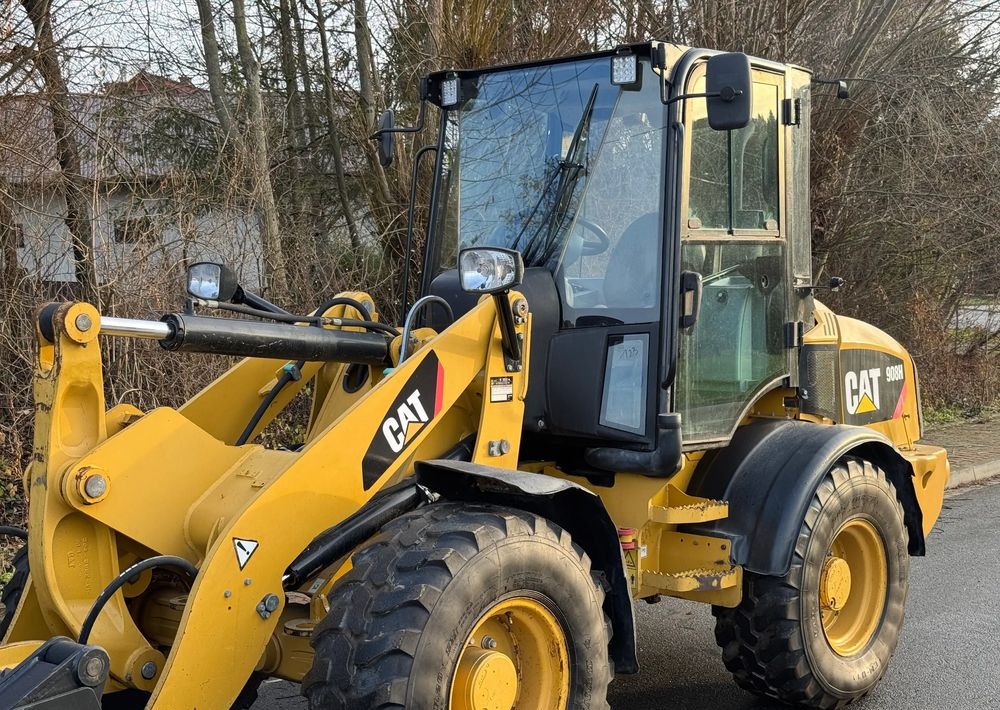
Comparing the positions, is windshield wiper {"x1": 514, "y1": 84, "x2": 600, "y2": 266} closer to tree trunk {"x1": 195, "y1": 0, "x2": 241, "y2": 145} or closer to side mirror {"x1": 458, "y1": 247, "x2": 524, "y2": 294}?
side mirror {"x1": 458, "y1": 247, "x2": 524, "y2": 294}

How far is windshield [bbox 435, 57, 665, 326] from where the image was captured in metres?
4.15

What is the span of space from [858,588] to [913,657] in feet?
2.07

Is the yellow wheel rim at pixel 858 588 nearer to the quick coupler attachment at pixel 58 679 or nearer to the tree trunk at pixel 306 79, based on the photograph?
the quick coupler attachment at pixel 58 679

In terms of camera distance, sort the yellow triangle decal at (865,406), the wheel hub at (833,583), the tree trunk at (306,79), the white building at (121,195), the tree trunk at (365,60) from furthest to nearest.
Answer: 1. the tree trunk at (306,79)
2. the tree trunk at (365,60)
3. the white building at (121,195)
4. the yellow triangle decal at (865,406)
5. the wheel hub at (833,583)

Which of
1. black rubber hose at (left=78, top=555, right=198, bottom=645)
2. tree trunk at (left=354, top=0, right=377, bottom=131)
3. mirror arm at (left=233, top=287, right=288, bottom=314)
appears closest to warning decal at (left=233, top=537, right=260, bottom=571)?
black rubber hose at (left=78, top=555, right=198, bottom=645)

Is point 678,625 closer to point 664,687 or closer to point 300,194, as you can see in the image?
point 664,687

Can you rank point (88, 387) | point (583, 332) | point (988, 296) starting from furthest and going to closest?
point (988, 296) < point (583, 332) < point (88, 387)

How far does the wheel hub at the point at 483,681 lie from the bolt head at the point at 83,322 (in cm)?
147

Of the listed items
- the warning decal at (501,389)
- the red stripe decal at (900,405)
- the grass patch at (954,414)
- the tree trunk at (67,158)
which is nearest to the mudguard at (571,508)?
the warning decal at (501,389)

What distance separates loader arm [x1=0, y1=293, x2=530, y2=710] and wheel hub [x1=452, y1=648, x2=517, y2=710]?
588 mm

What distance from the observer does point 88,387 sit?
127 inches

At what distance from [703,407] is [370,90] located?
7.54 m

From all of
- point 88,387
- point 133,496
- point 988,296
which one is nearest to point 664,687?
point 133,496

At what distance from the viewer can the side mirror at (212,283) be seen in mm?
4113
